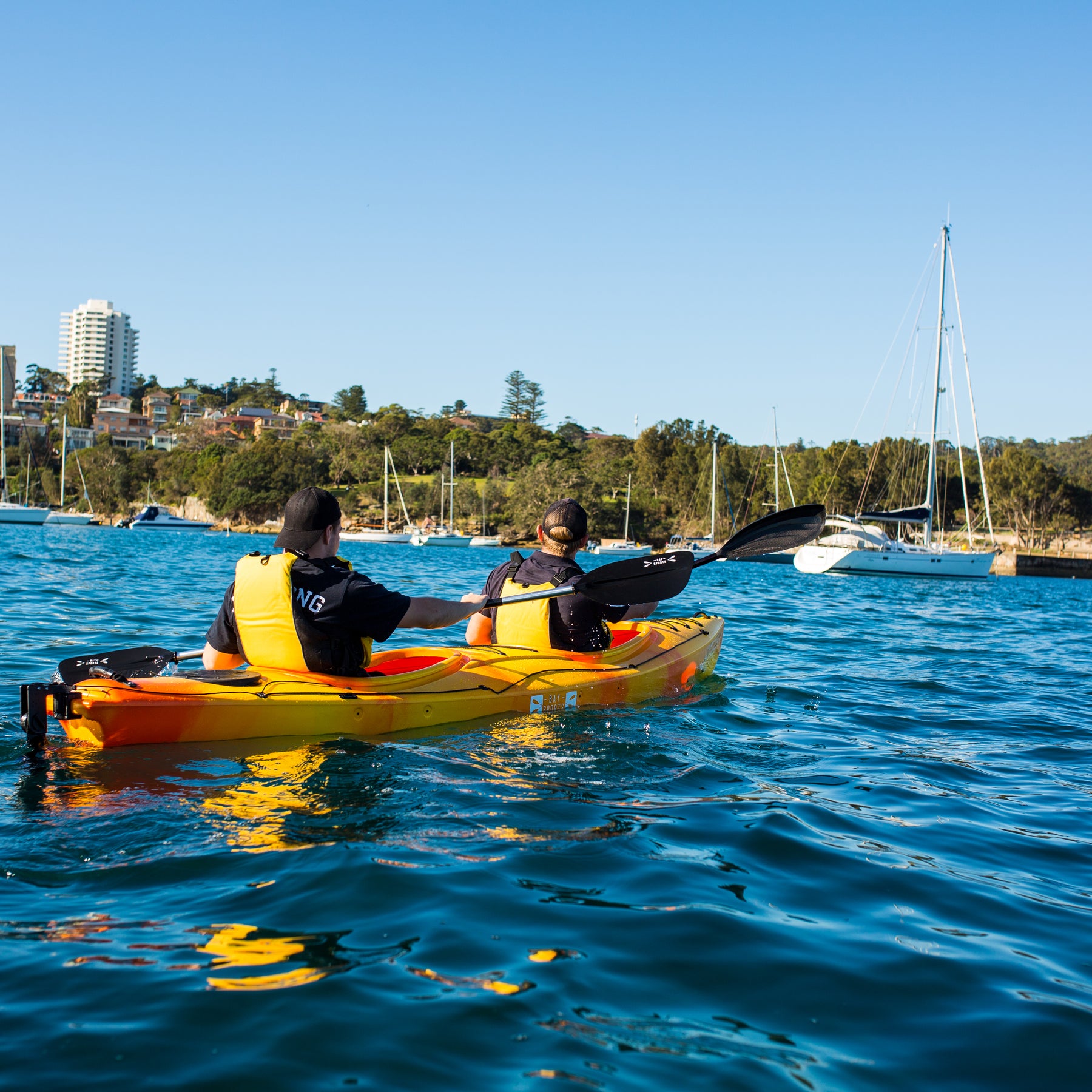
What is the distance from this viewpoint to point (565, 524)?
244 inches

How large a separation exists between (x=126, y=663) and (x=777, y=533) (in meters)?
4.80

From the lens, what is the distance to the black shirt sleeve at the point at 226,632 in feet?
16.8

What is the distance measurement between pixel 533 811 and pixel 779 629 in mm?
9345

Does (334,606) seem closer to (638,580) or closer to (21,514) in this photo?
(638,580)

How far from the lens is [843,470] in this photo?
213ft

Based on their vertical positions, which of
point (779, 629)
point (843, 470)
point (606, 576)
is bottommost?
point (779, 629)

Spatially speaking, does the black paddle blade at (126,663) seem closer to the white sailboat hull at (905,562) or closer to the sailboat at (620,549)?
the white sailboat hull at (905,562)

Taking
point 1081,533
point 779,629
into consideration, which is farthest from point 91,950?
point 1081,533

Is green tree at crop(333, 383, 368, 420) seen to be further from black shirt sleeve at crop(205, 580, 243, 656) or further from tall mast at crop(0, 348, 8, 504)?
black shirt sleeve at crop(205, 580, 243, 656)

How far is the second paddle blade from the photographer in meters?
7.32

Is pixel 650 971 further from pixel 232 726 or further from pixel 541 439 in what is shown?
pixel 541 439

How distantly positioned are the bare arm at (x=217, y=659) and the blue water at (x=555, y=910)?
0.75 meters

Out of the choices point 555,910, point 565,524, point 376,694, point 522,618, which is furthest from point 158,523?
point 555,910

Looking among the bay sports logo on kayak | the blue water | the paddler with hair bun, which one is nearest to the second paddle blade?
the paddler with hair bun
